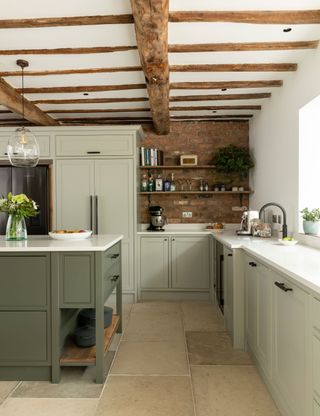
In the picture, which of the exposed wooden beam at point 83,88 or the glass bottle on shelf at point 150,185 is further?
the glass bottle on shelf at point 150,185

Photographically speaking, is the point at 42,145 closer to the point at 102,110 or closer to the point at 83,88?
the point at 102,110

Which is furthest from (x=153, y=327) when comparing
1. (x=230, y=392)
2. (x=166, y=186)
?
(x=166, y=186)

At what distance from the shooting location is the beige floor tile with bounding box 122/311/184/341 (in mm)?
3105

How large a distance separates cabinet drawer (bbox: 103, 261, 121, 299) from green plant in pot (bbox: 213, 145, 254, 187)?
92.3 inches

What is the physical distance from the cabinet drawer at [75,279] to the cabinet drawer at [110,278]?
0.16m

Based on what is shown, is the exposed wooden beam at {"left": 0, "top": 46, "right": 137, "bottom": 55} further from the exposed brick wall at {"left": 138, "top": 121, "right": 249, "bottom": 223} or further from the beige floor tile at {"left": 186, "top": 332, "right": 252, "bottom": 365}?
the beige floor tile at {"left": 186, "top": 332, "right": 252, "bottom": 365}

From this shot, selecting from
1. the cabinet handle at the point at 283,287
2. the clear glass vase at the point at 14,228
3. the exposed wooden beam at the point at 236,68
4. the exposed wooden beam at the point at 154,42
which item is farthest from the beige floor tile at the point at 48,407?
the exposed wooden beam at the point at 236,68

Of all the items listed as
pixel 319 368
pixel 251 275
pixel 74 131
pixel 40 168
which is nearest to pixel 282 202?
pixel 251 275

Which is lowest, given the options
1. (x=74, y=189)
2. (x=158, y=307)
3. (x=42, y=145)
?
(x=158, y=307)

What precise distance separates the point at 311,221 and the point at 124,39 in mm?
2164

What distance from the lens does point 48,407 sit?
2.00 metres

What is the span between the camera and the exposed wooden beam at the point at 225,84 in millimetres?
3451

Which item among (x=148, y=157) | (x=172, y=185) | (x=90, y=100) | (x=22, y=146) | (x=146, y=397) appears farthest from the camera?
(x=172, y=185)

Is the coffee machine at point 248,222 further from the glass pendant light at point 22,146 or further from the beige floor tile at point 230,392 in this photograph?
the glass pendant light at point 22,146
